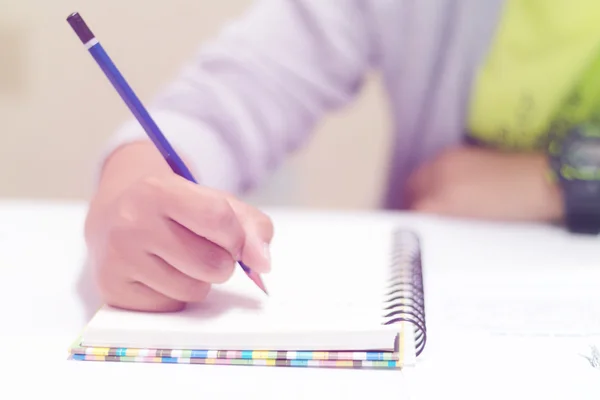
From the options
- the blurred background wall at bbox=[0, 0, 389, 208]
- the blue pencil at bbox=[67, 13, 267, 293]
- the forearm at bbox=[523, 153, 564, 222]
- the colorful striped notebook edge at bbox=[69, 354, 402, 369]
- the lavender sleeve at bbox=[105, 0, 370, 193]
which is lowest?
the colorful striped notebook edge at bbox=[69, 354, 402, 369]

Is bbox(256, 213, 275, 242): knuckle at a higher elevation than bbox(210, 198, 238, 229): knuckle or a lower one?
higher

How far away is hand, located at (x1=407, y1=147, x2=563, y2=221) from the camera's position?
55 cm

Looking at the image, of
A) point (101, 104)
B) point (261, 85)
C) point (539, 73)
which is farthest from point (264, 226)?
point (101, 104)

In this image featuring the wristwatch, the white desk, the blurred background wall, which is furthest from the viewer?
the blurred background wall

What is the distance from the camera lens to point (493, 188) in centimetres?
57

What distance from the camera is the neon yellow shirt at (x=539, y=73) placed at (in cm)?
59

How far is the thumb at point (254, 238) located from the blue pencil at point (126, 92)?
16 mm

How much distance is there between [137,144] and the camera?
1.53ft

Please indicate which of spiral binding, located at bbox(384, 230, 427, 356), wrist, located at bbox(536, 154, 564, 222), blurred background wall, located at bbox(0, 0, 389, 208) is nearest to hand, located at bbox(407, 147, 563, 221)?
wrist, located at bbox(536, 154, 564, 222)

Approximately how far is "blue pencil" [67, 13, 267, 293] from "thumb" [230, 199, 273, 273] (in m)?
0.02

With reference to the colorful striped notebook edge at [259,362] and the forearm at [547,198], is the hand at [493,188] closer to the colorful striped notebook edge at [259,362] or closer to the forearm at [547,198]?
the forearm at [547,198]

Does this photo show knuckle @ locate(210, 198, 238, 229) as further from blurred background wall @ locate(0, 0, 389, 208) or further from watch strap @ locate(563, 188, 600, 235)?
blurred background wall @ locate(0, 0, 389, 208)

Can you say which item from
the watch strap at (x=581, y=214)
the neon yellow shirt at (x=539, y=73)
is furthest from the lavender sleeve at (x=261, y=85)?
the watch strap at (x=581, y=214)

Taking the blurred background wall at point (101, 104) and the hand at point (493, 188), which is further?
the blurred background wall at point (101, 104)
